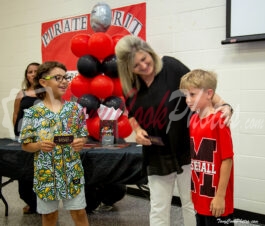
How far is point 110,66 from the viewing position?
2672mm

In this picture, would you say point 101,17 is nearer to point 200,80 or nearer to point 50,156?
point 50,156

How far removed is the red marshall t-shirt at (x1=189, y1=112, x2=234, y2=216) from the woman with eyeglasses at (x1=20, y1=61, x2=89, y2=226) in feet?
2.40

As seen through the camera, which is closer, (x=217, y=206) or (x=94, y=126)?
(x=217, y=206)

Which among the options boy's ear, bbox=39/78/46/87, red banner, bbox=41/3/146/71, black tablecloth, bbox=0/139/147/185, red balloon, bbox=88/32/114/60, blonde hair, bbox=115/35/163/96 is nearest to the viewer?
blonde hair, bbox=115/35/163/96

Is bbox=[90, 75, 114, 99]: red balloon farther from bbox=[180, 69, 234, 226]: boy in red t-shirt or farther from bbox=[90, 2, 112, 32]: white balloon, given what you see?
bbox=[180, 69, 234, 226]: boy in red t-shirt

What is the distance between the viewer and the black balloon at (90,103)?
8.83 ft

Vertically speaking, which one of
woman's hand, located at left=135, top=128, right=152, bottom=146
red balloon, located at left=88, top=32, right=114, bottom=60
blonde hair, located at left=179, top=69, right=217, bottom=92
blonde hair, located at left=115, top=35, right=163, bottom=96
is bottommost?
woman's hand, located at left=135, top=128, right=152, bottom=146

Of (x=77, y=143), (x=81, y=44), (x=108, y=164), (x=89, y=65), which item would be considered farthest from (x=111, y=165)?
(x=81, y=44)

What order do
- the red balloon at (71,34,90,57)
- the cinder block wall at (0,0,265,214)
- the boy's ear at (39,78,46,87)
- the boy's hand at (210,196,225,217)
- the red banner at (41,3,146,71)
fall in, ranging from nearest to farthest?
1. the boy's hand at (210,196,225,217)
2. the boy's ear at (39,78,46,87)
3. the cinder block wall at (0,0,265,214)
4. the red balloon at (71,34,90,57)
5. the red banner at (41,3,146,71)

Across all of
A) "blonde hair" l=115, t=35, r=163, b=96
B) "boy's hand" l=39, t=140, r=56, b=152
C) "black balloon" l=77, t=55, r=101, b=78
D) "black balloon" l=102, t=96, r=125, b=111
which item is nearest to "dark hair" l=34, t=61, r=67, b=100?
"boy's hand" l=39, t=140, r=56, b=152

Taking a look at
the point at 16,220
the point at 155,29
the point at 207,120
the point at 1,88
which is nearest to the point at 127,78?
the point at 207,120

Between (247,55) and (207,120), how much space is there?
1.30 m

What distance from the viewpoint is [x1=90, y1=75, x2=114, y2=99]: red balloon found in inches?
105

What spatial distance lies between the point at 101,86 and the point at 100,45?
0.35 m
